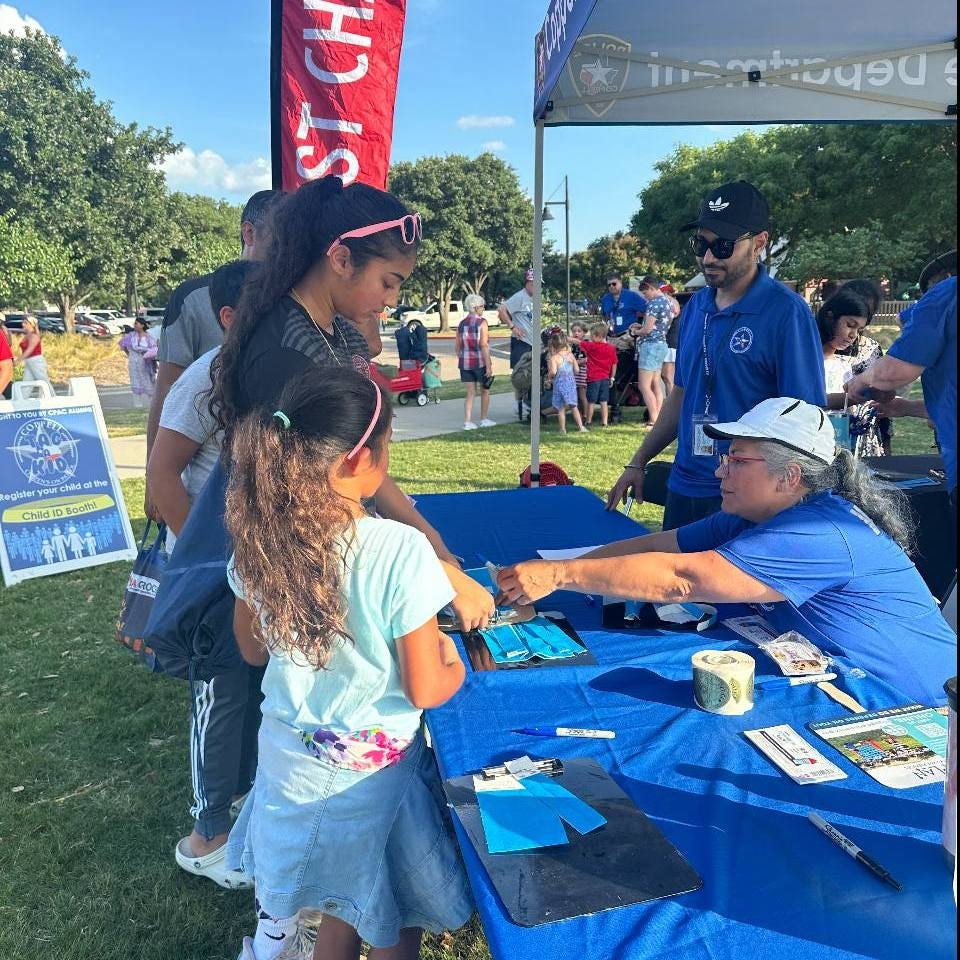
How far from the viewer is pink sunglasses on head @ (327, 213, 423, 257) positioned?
1770 millimetres

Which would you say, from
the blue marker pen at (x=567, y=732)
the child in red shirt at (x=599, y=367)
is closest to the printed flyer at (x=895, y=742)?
the blue marker pen at (x=567, y=732)

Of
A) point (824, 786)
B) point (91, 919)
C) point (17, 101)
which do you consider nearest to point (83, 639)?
point (91, 919)

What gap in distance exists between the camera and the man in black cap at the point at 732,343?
276 cm

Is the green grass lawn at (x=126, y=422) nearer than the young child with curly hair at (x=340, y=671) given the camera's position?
No

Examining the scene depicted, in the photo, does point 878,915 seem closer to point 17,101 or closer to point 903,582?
point 903,582

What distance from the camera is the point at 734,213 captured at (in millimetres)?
2889

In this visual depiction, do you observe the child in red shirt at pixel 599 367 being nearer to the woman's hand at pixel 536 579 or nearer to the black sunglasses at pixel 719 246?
the black sunglasses at pixel 719 246

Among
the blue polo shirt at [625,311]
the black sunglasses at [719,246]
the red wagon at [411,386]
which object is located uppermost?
the blue polo shirt at [625,311]

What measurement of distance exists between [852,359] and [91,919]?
491 cm

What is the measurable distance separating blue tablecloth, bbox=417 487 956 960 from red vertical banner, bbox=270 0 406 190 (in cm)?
229

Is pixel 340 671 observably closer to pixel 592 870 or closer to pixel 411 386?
pixel 592 870

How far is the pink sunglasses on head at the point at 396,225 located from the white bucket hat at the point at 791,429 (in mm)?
921

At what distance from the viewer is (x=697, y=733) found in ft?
5.18

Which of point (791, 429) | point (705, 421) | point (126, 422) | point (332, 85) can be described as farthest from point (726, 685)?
point (126, 422)
